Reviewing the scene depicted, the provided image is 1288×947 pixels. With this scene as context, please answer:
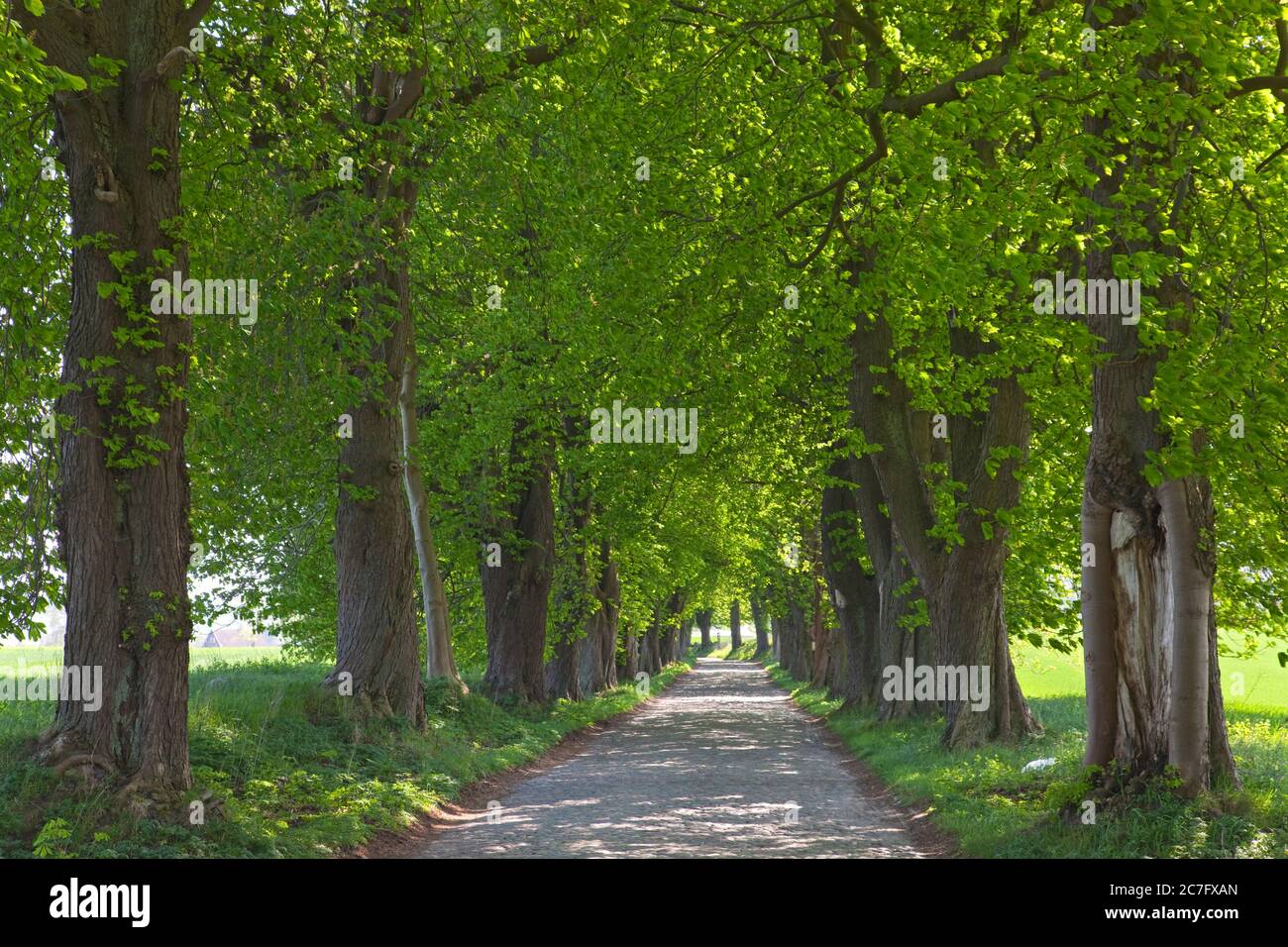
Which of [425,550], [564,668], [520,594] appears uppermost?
[425,550]

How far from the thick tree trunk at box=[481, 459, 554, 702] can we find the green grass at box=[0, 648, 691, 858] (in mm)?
3773

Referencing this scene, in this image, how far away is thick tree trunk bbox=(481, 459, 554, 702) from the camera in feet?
80.7

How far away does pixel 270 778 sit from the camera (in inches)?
482

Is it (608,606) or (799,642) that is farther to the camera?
(799,642)

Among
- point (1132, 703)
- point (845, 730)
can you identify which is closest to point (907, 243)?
point (1132, 703)

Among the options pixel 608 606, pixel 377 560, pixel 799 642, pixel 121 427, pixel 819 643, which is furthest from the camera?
pixel 799 642

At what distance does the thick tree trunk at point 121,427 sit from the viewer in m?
10.2

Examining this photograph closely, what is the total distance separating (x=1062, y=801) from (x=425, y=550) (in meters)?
12.3

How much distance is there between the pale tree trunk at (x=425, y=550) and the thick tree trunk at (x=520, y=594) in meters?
3.38

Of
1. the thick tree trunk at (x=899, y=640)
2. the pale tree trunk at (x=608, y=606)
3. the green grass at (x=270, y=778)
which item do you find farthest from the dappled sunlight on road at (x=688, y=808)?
the pale tree trunk at (x=608, y=606)

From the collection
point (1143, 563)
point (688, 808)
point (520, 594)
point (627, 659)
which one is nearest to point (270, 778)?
point (688, 808)

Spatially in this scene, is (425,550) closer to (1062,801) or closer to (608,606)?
(1062,801)

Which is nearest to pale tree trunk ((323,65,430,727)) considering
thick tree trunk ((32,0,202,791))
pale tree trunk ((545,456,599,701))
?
thick tree trunk ((32,0,202,791))

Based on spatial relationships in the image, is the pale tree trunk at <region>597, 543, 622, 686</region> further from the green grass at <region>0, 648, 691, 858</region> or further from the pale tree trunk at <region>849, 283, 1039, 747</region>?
the pale tree trunk at <region>849, 283, 1039, 747</region>
